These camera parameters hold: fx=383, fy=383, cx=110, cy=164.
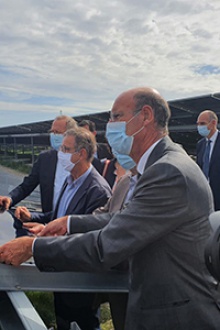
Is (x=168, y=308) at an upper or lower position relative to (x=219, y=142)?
lower

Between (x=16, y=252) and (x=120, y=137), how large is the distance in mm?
719

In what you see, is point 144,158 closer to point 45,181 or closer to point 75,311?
point 75,311

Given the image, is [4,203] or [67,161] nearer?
[67,161]

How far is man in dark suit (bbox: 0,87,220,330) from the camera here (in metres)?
1.34

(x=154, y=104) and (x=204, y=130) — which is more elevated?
(x=154, y=104)

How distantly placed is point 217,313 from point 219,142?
4344 millimetres

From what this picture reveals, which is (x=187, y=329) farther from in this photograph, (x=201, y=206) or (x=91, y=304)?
(x=91, y=304)

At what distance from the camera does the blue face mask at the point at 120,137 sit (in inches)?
67.7

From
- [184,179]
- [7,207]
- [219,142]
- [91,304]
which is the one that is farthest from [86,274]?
[219,142]

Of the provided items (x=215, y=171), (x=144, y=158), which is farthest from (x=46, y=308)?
(x=215, y=171)

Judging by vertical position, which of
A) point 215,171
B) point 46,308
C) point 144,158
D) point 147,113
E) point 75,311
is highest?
point 147,113

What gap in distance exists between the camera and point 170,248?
1395 mm

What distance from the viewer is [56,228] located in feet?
5.87

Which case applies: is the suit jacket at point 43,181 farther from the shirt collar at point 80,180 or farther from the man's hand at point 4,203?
the shirt collar at point 80,180
